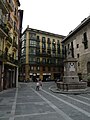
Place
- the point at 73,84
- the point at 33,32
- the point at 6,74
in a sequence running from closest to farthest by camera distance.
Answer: the point at 73,84, the point at 6,74, the point at 33,32

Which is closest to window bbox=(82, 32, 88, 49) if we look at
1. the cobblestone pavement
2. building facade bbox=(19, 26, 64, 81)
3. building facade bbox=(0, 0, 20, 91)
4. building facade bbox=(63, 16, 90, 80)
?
building facade bbox=(63, 16, 90, 80)

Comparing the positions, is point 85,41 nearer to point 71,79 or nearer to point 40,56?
point 71,79

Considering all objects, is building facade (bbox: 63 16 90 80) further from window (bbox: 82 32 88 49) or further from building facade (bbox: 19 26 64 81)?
building facade (bbox: 19 26 64 81)

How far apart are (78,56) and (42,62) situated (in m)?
22.3

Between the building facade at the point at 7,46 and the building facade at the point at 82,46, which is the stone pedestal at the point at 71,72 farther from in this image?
the building facade at the point at 82,46

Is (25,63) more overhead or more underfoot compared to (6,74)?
more overhead

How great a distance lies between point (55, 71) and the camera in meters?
55.2

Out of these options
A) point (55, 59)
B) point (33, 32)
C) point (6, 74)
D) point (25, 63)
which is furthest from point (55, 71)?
point (6, 74)

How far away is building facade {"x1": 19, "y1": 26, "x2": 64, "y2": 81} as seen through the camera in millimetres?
50322

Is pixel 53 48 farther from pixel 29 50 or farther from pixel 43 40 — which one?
pixel 29 50

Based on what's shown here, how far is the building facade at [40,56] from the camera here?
50.3 metres

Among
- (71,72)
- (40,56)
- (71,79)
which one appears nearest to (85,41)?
(71,72)

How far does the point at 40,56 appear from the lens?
5331cm

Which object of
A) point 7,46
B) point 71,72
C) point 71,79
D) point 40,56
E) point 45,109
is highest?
point 40,56
